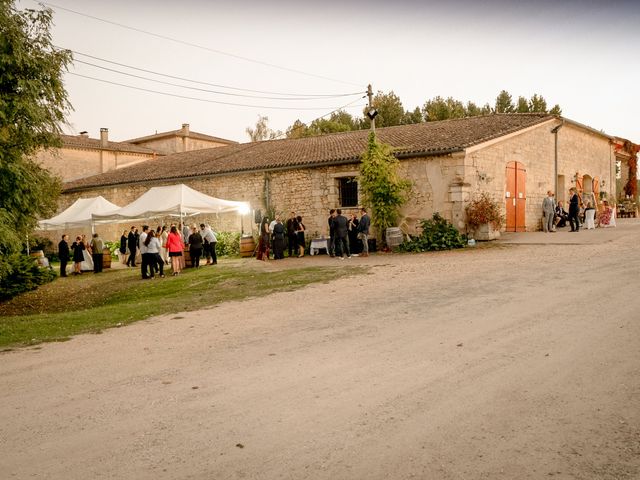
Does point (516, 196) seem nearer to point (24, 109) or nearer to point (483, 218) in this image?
point (483, 218)

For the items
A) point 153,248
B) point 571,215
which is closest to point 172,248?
point 153,248

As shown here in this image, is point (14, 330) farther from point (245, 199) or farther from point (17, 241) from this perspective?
point (245, 199)

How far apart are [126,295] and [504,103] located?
127ft

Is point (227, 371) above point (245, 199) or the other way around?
the other way around

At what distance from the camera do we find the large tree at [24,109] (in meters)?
10.3

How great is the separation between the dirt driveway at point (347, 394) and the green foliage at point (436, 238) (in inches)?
329

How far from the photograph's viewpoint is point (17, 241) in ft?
33.9

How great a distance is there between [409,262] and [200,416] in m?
10.2

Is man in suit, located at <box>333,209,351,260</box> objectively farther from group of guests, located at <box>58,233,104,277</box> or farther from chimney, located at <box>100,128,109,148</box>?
chimney, located at <box>100,128,109,148</box>

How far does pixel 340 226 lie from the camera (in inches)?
642

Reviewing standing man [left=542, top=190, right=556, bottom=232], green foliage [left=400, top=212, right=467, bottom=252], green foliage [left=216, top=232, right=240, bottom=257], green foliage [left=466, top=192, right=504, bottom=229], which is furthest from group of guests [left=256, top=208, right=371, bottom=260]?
standing man [left=542, top=190, right=556, bottom=232]

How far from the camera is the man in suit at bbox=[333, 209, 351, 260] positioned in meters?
16.3

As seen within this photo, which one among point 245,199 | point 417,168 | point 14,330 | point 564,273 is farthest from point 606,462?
point 245,199

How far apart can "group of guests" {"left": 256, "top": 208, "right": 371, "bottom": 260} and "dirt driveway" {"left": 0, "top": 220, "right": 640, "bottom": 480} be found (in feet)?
28.0
